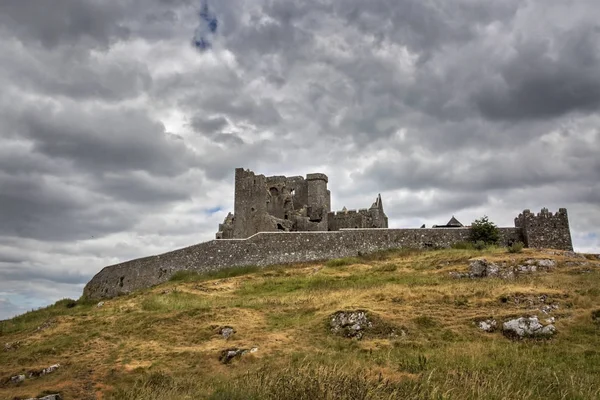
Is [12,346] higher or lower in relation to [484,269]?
lower

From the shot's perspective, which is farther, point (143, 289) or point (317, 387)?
point (143, 289)

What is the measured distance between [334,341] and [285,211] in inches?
1177

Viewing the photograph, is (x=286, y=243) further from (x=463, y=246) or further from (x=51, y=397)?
(x=51, y=397)

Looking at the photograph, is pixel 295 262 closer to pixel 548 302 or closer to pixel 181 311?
pixel 181 311

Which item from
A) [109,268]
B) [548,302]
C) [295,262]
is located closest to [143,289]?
[109,268]

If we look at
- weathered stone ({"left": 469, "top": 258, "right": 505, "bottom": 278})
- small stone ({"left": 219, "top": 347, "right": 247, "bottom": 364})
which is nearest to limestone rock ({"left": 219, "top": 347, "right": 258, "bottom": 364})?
small stone ({"left": 219, "top": 347, "right": 247, "bottom": 364})

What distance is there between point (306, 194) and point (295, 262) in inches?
586

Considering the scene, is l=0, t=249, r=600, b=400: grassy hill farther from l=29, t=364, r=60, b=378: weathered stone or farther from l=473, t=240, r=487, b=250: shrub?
l=473, t=240, r=487, b=250: shrub

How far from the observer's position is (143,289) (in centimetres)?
3784

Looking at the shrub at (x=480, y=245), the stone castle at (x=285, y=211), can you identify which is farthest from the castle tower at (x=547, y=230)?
the stone castle at (x=285, y=211)

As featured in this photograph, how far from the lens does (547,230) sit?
3547cm

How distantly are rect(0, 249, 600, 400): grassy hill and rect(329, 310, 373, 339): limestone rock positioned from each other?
0.97ft

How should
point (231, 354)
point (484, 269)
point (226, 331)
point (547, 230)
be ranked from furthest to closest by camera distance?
point (547, 230)
point (484, 269)
point (226, 331)
point (231, 354)

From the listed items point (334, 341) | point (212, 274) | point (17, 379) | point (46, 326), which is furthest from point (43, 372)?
point (212, 274)
